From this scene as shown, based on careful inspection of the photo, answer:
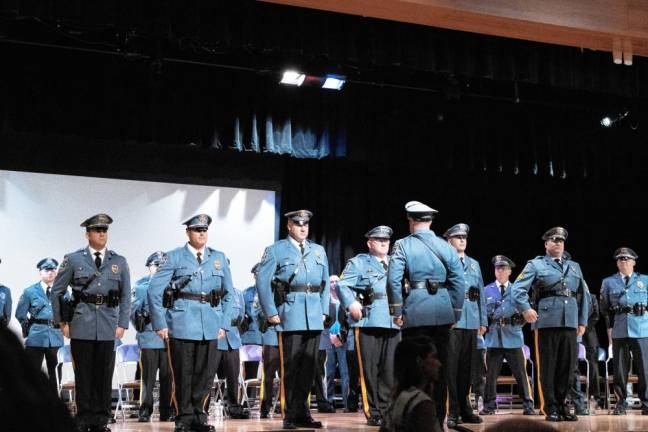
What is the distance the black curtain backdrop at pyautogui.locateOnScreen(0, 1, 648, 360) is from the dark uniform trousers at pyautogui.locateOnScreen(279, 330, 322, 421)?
7.98 feet

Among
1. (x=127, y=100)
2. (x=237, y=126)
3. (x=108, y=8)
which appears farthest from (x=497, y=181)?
(x=108, y=8)

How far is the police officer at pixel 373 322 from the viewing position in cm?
731

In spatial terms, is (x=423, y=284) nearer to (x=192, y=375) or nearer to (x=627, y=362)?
(x=192, y=375)

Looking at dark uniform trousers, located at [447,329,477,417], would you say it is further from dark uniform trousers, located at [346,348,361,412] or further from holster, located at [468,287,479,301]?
dark uniform trousers, located at [346,348,361,412]

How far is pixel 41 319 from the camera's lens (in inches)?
376

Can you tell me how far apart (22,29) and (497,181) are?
7.51 metres

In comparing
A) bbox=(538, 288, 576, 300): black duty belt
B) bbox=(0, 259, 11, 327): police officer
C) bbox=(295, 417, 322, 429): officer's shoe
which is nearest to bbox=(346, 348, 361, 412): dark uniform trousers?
bbox=(538, 288, 576, 300): black duty belt

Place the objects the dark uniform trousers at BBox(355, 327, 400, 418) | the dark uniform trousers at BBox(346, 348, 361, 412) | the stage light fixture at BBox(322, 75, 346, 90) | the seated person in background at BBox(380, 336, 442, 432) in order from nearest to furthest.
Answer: the seated person in background at BBox(380, 336, 442, 432)
the dark uniform trousers at BBox(355, 327, 400, 418)
the stage light fixture at BBox(322, 75, 346, 90)
the dark uniform trousers at BBox(346, 348, 361, 412)

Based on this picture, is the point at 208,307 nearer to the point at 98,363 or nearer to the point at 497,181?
the point at 98,363

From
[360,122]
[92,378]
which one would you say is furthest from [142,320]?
[360,122]

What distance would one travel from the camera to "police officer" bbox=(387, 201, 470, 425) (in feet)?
20.3

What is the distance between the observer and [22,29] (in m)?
9.57

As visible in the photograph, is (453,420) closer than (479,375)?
Yes

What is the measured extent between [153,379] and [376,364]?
288 centimetres
